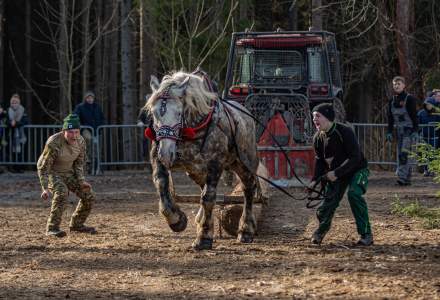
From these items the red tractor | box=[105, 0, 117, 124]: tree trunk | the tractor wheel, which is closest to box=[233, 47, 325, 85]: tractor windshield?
the red tractor

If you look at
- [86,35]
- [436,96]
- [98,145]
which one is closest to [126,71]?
[86,35]

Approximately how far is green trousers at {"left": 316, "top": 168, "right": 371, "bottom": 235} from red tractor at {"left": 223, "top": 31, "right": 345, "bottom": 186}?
692 centimetres

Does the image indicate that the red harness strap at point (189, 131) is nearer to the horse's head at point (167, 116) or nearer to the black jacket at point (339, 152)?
the horse's head at point (167, 116)

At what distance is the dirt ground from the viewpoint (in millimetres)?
7699

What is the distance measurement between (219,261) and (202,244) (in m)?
0.75

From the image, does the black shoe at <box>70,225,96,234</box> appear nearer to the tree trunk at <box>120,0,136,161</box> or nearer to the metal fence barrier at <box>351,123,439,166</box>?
the metal fence barrier at <box>351,123,439,166</box>

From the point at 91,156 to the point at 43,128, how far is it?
1.69 metres

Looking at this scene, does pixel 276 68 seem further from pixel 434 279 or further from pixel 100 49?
pixel 100 49

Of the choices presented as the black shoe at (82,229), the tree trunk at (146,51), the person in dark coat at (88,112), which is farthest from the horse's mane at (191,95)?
the tree trunk at (146,51)

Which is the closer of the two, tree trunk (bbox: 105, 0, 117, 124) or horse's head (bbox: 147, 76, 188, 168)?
horse's head (bbox: 147, 76, 188, 168)

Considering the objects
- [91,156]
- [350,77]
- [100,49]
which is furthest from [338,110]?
[100,49]

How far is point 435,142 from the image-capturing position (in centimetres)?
2047

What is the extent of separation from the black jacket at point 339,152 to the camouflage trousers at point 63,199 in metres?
3.29

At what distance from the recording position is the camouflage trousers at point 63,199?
453 inches
